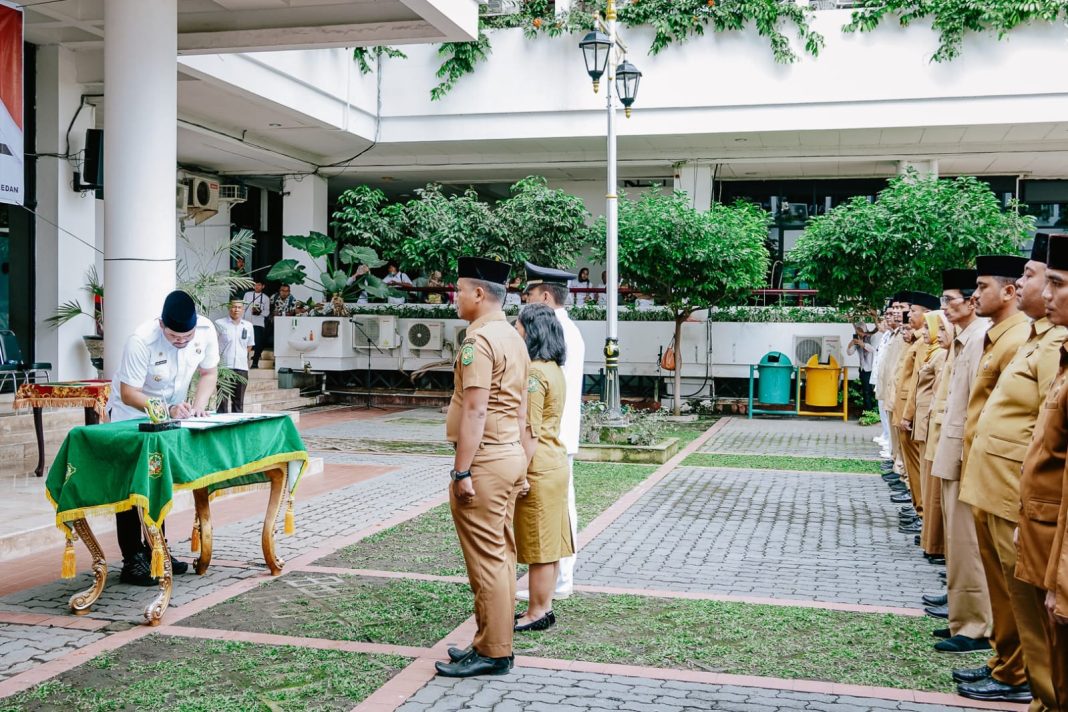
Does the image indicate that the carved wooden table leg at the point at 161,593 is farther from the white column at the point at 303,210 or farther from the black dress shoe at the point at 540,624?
the white column at the point at 303,210

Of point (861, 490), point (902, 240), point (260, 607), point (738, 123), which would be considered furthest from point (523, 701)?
point (738, 123)

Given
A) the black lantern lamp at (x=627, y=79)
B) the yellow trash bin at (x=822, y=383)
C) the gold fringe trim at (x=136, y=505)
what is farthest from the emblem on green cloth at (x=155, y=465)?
the yellow trash bin at (x=822, y=383)

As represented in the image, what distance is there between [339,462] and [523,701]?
813 cm

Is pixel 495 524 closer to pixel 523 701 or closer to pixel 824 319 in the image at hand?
pixel 523 701

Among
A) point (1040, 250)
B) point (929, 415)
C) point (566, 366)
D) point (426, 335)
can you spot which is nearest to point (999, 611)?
point (1040, 250)

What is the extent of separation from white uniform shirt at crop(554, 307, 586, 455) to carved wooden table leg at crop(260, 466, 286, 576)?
220cm

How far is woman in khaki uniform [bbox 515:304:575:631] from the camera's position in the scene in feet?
18.1

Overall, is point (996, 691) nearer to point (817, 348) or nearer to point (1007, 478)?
point (1007, 478)

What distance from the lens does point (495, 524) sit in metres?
4.89

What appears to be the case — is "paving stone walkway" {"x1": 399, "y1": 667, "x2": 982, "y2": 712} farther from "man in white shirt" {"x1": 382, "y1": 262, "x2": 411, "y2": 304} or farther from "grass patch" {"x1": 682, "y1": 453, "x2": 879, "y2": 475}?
"man in white shirt" {"x1": 382, "y1": 262, "x2": 411, "y2": 304}

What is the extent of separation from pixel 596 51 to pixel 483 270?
9.01 meters

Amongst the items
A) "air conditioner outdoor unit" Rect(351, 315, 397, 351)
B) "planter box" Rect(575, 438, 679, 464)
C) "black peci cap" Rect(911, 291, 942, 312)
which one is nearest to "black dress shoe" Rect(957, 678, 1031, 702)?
"black peci cap" Rect(911, 291, 942, 312)

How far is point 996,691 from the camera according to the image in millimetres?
4684

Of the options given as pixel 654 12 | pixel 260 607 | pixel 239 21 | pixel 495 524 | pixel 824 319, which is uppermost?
pixel 654 12
